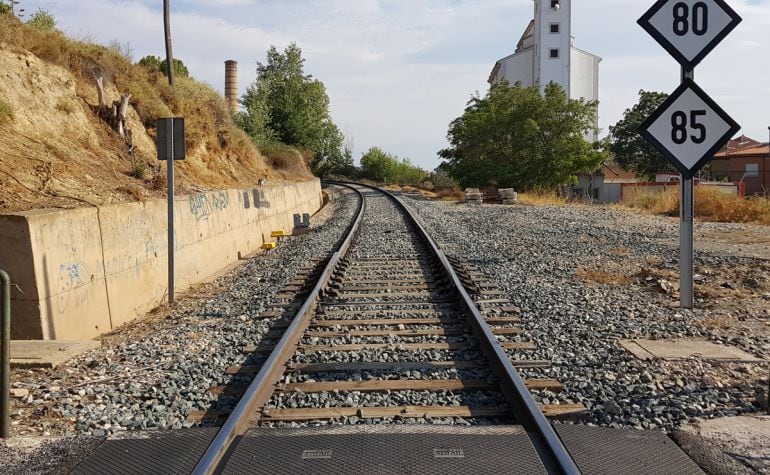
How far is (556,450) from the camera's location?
3553 millimetres

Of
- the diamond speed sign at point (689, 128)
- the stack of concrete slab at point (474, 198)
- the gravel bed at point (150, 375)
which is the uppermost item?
the diamond speed sign at point (689, 128)

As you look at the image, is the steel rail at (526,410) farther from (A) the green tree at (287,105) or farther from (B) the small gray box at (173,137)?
(A) the green tree at (287,105)

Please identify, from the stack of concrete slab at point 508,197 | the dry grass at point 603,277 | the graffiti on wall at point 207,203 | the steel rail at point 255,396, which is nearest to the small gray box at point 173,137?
the graffiti on wall at point 207,203

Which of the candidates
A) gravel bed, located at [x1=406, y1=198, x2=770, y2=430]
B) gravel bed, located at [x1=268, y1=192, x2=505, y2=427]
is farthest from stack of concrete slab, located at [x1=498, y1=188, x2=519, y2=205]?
gravel bed, located at [x1=268, y1=192, x2=505, y2=427]

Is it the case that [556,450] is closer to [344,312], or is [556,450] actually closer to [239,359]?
[239,359]

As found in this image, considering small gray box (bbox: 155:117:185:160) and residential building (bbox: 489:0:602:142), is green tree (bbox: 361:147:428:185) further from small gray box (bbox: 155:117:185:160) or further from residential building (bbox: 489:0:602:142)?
small gray box (bbox: 155:117:185:160)

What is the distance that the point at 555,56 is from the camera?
65.2 meters

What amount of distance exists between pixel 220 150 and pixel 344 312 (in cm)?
1596

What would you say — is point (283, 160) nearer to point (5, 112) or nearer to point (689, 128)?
point (5, 112)

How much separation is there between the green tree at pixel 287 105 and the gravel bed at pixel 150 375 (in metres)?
30.6

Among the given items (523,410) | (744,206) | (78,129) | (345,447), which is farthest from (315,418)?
(744,206)

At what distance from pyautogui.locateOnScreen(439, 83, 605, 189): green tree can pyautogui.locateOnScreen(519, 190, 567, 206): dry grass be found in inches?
67.4

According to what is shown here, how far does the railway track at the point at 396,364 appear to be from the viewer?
4.33 metres

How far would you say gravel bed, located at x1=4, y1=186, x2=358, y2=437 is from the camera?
4.49 meters
